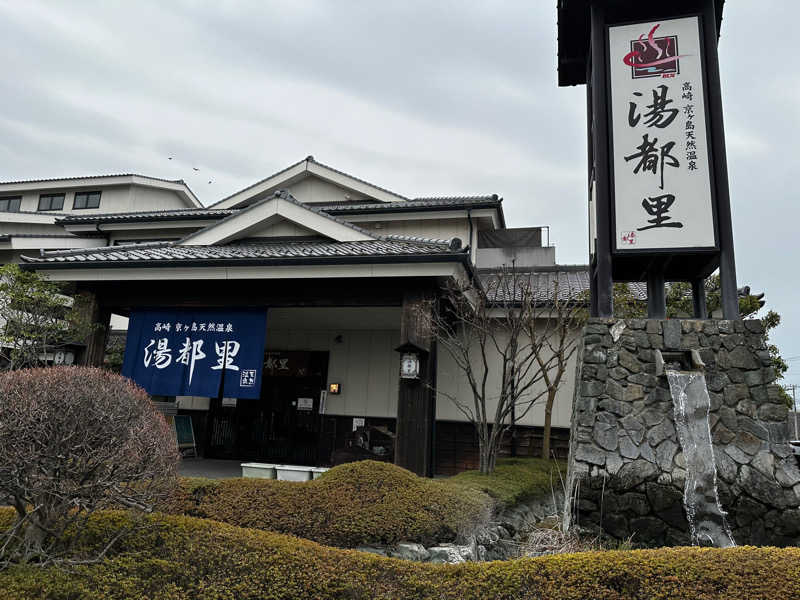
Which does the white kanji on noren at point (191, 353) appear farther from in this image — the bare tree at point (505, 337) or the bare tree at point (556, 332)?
the bare tree at point (556, 332)

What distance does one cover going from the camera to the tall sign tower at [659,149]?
7355 millimetres

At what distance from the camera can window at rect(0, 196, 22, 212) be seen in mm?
26625

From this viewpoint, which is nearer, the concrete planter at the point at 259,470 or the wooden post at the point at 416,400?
the concrete planter at the point at 259,470

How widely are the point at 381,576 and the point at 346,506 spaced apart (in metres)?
1.78

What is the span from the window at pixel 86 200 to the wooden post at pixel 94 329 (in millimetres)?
15810

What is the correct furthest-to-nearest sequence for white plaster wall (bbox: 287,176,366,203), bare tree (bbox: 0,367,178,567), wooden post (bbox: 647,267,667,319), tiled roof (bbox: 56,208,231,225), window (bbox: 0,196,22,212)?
window (bbox: 0,196,22,212), tiled roof (bbox: 56,208,231,225), white plaster wall (bbox: 287,176,366,203), wooden post (bbox: 647,267,667,319), bare tree (bbox: 0,367,178,567)

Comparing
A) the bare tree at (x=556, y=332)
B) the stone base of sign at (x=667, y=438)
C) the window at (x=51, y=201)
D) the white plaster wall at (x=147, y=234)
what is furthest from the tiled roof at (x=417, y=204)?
the window at (x=51, y=201)

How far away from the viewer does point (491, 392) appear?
39.9 feet

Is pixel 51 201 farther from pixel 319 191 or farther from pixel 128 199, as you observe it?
pixel 319 191

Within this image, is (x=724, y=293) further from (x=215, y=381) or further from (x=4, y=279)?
(x=4, y=279)

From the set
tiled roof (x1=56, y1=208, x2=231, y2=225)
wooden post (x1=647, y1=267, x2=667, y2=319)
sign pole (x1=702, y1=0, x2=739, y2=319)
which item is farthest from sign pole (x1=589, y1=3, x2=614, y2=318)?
tiled roof (x1=56, y1=208, x2=231, y2=225)

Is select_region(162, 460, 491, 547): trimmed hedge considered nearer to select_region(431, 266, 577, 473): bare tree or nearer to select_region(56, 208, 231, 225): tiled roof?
select_region(431, 266, 577, 473): bare tree

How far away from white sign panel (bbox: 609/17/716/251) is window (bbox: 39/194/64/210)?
2587 cm

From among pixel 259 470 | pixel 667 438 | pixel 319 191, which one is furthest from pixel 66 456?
pixel 319 191
